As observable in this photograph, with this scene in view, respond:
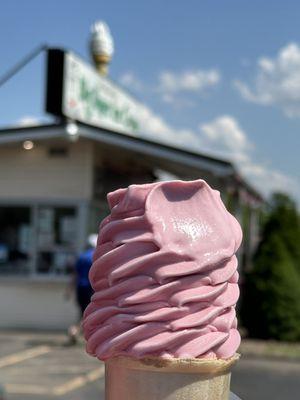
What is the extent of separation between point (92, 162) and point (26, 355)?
466 centimetres

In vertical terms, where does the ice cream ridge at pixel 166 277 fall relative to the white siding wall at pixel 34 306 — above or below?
above

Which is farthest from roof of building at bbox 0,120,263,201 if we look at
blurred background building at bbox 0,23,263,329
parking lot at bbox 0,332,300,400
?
parking lot at bbox 0,332,300,400

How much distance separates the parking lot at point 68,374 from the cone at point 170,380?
6.70 m

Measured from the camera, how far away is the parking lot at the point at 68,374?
31.1ft

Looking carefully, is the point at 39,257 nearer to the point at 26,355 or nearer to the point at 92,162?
the point at 92,162

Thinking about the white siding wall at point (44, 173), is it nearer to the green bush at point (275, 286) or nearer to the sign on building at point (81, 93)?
the sign on building at point (81, 93)

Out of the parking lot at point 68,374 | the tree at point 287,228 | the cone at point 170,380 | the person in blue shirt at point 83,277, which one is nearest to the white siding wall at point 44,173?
the person in blue shirt at point 83,277

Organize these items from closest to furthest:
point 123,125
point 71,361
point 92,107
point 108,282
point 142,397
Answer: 1. point 142,397
2. point 108,282
3. point 71,361
4. point 92,107
5. point 123,125

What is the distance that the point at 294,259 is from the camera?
48.2ft

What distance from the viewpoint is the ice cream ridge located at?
253 cm

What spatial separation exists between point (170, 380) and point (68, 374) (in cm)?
846

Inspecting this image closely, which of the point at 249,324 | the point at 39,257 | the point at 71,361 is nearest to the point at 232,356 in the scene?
the point at 71,361

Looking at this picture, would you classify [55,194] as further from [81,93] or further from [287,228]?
[287,228]

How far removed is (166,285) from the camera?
8.46 ft
